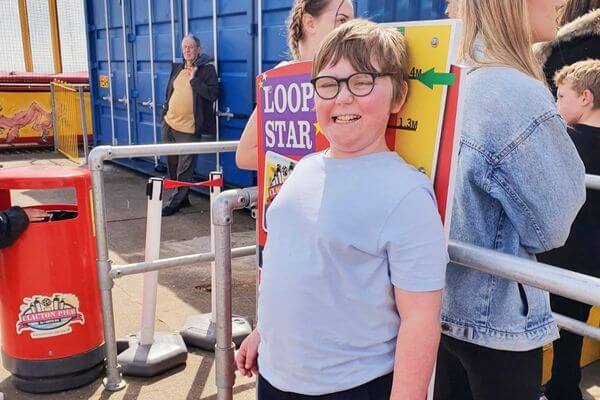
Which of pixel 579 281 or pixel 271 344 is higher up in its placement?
pixel 579 281

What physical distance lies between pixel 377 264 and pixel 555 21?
2.46 ft

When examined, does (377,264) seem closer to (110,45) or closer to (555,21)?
(555,21)

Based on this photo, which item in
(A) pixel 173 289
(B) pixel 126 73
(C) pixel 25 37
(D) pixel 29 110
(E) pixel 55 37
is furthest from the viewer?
(C) pixel 25 37

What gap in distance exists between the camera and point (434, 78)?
3.66ft

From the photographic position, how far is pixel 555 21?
1.34m

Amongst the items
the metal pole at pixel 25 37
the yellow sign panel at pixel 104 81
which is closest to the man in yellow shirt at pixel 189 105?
the yellow sign panel at pixel 104 81

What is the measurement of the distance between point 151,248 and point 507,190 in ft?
6.70

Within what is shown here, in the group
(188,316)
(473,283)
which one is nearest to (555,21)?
(473,283)

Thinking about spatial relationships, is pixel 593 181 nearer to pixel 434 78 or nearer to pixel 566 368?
pixel 434 78

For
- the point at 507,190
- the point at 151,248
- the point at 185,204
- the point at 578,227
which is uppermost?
the point at 507,190

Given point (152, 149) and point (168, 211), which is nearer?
point (152, 149)

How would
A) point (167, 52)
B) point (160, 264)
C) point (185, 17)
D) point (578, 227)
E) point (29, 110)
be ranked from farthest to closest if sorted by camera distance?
point (29, 110) < point (167, 52) < point (185, 17) < point (160, 264) < point (578, 227)

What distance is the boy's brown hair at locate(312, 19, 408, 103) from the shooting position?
1.13 meters

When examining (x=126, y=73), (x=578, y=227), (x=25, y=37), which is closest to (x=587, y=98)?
(x=578, y=227)
